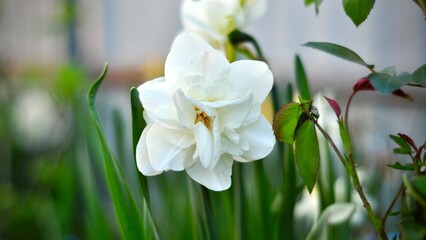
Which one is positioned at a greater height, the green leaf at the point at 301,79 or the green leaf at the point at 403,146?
the green leaf at the point at 403,146

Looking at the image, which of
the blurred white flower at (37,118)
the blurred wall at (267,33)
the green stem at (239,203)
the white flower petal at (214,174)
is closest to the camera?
the white flower petal at (214,174)

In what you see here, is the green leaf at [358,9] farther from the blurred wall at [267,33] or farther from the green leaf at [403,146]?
the blurred wall at [267,33]

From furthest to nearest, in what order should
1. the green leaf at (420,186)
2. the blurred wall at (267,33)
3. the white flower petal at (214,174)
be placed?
the blurred wall at (267,33)
the white flower petal at (214,174)
the green leaf at (420,186)

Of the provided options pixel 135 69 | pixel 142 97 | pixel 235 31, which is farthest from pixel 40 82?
pixel 142 97

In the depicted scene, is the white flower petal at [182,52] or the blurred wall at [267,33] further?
the blurred wall at [267,33]

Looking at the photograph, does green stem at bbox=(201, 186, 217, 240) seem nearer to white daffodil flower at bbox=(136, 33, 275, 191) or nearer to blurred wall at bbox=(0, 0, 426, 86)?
white daffodil flower at bbox=(136, 33, 275, 191)

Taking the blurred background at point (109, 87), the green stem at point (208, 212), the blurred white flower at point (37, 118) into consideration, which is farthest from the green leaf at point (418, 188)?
the blurred white flower at point (37, 118)

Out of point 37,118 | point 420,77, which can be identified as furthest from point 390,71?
point 37,118
